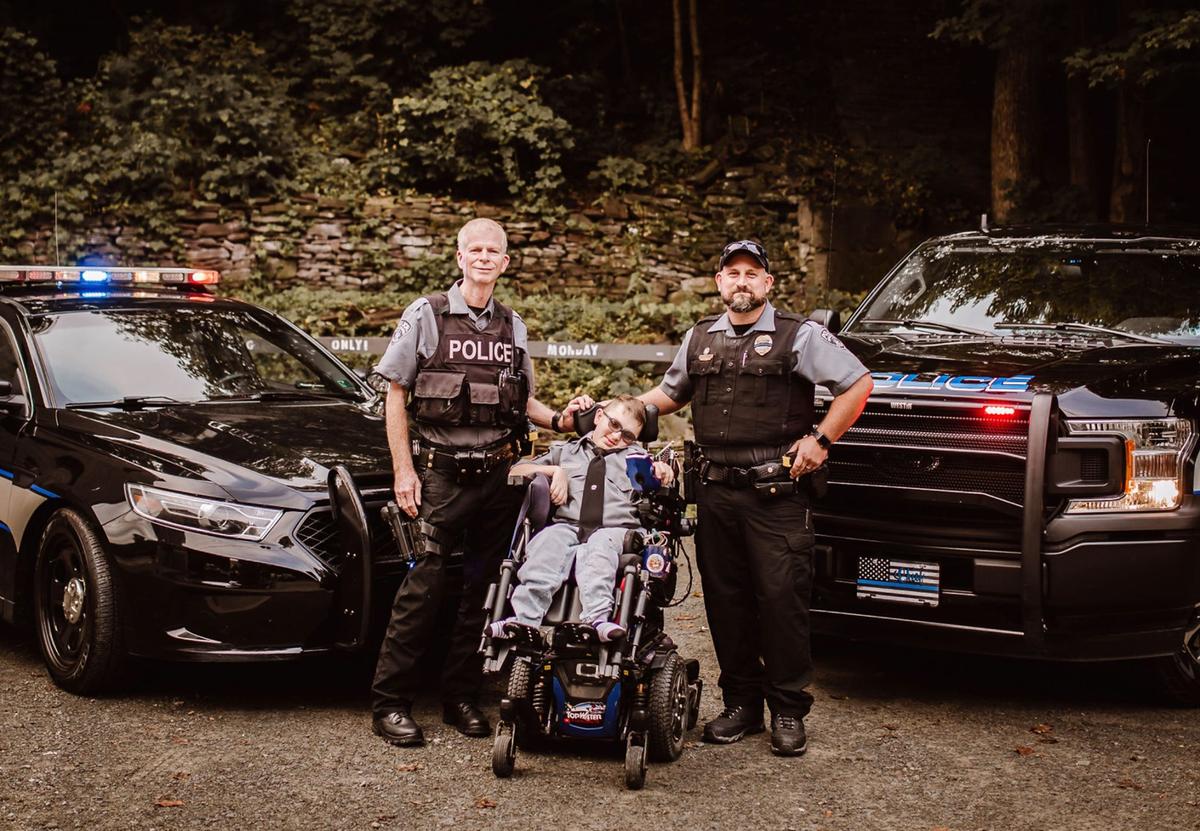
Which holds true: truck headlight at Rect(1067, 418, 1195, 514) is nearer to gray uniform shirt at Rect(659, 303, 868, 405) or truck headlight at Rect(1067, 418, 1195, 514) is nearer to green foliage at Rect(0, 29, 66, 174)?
gray uniform shirt at Rect(659, 303, 868, 405)

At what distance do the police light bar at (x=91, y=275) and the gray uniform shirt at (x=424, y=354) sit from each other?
257 cm

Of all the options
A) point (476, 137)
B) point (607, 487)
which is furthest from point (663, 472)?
point (476, 137)

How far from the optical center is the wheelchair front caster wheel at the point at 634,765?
4.72 m

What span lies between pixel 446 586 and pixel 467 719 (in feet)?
1.78

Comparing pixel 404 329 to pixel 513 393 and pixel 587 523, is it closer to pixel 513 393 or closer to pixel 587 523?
pixel 513 393

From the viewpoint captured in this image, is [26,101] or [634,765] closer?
[634,765]

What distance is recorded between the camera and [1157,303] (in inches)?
258

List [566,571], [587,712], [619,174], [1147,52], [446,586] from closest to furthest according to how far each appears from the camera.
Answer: [587,712]
[566,571]
[446,586]
[1147,52]
[619,174]

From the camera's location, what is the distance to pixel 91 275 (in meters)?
7.12

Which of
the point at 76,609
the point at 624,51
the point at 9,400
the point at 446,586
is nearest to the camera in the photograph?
the point at 446,586

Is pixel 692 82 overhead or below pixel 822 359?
overhead

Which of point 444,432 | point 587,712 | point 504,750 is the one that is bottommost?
point 504,750

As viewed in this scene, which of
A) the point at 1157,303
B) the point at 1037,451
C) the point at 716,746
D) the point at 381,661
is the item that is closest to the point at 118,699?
the point at 381,661

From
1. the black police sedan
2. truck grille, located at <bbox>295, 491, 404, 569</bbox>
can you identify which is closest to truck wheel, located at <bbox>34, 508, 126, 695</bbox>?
the black police sedan
